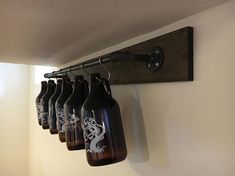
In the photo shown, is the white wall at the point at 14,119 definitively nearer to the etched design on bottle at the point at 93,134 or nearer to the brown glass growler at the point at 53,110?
the brown glass growler at the point at 53,110

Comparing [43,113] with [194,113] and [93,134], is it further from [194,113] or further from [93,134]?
[194,113]

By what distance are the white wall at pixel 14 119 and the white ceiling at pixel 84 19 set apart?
157 centimetres

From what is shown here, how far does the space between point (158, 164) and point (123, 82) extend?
0.25 metres

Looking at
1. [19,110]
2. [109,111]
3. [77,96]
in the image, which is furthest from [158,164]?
[19,110]

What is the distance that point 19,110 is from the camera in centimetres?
234

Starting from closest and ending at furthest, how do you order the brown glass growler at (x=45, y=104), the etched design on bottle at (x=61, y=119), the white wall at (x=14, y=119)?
1. the etched design on bottle at (x=61, y=119)
2. the brown glass growler at (x=45, y=104)
3. the white wall at (x=14, y=119)

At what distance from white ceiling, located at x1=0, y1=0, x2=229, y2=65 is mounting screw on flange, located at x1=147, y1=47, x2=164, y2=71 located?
0.19ft

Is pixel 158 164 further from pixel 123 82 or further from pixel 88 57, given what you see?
pixel 88 57

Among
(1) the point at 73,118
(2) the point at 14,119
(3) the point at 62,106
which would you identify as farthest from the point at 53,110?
(2) the point at 14,119

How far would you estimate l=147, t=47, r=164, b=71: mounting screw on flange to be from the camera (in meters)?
0.61

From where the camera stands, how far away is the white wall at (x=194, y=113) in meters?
0.46

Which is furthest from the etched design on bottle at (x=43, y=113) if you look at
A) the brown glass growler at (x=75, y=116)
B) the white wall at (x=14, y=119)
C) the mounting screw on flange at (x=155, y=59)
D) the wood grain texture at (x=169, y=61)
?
the white wall at (x=14, y=119)

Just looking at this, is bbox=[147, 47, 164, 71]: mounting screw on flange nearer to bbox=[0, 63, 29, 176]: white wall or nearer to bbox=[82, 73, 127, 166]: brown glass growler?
bbox=[82, 73, 127, 166]: brown glass growler

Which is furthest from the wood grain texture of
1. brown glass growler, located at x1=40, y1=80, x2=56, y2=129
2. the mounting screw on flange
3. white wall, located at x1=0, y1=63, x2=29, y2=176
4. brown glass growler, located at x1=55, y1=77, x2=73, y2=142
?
white wall, located at x1=0, y1=63, x2=29, y2=176
